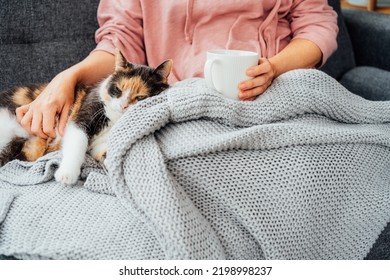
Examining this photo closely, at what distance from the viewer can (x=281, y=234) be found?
2.13 feet

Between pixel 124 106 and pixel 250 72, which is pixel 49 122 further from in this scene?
pixel 250 72

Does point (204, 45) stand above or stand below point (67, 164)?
above

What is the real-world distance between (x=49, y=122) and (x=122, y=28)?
0.34 m

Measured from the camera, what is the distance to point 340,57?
1438 mm

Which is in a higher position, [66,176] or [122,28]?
[122,28]

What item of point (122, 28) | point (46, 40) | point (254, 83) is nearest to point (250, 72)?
point (254, 83)

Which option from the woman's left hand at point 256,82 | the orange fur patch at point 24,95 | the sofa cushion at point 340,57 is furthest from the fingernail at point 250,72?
the sofa cushion at point 340,57

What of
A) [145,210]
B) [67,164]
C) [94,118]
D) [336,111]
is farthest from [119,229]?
[336,111]

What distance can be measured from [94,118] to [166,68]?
0.20 meters

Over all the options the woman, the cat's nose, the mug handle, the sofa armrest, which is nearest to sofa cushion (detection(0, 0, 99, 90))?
the woman

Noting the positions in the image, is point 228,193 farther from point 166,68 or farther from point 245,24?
point 245,24

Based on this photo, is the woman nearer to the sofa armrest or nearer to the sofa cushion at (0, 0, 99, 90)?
the sofa cushion at (0, 0, 99, 90)

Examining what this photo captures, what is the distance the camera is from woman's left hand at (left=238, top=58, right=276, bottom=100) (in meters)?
0.74
